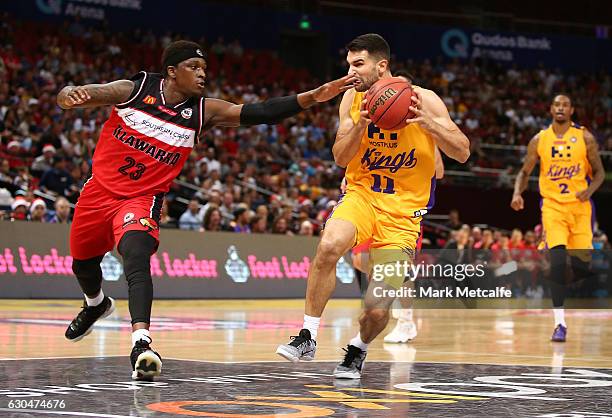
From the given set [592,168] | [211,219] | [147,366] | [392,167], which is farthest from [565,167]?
[211,219]

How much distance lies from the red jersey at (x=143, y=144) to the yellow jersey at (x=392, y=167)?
3.85 ft

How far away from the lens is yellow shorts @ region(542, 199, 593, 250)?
11.9 metres

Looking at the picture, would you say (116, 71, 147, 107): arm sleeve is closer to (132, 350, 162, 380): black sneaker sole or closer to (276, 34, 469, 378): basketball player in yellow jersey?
(276, 34, 469, 378): basketball player in yellow jersey

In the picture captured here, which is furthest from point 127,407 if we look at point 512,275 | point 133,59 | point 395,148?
point 133,59

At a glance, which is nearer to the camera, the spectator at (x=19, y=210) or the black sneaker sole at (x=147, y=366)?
the black sneaker sole at (x=147, y=366)

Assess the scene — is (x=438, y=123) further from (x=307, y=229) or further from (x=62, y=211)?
(x=307, y=229)

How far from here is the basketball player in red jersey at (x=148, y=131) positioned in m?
7.19

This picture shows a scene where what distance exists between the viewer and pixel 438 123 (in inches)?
293

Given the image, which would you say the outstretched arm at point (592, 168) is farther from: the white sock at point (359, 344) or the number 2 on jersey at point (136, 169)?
the number 2 on jersey at point (136, 169)

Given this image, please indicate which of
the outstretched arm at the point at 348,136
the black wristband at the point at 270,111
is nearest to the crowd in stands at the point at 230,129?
the black wristband at the point at 270,111

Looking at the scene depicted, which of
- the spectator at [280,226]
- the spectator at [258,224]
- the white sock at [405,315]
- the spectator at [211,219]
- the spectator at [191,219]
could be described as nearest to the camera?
the white sock at [405,315]

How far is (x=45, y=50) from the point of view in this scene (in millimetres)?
26953

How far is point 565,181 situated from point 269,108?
18.6 feet

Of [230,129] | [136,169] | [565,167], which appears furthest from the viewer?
[230,129]
